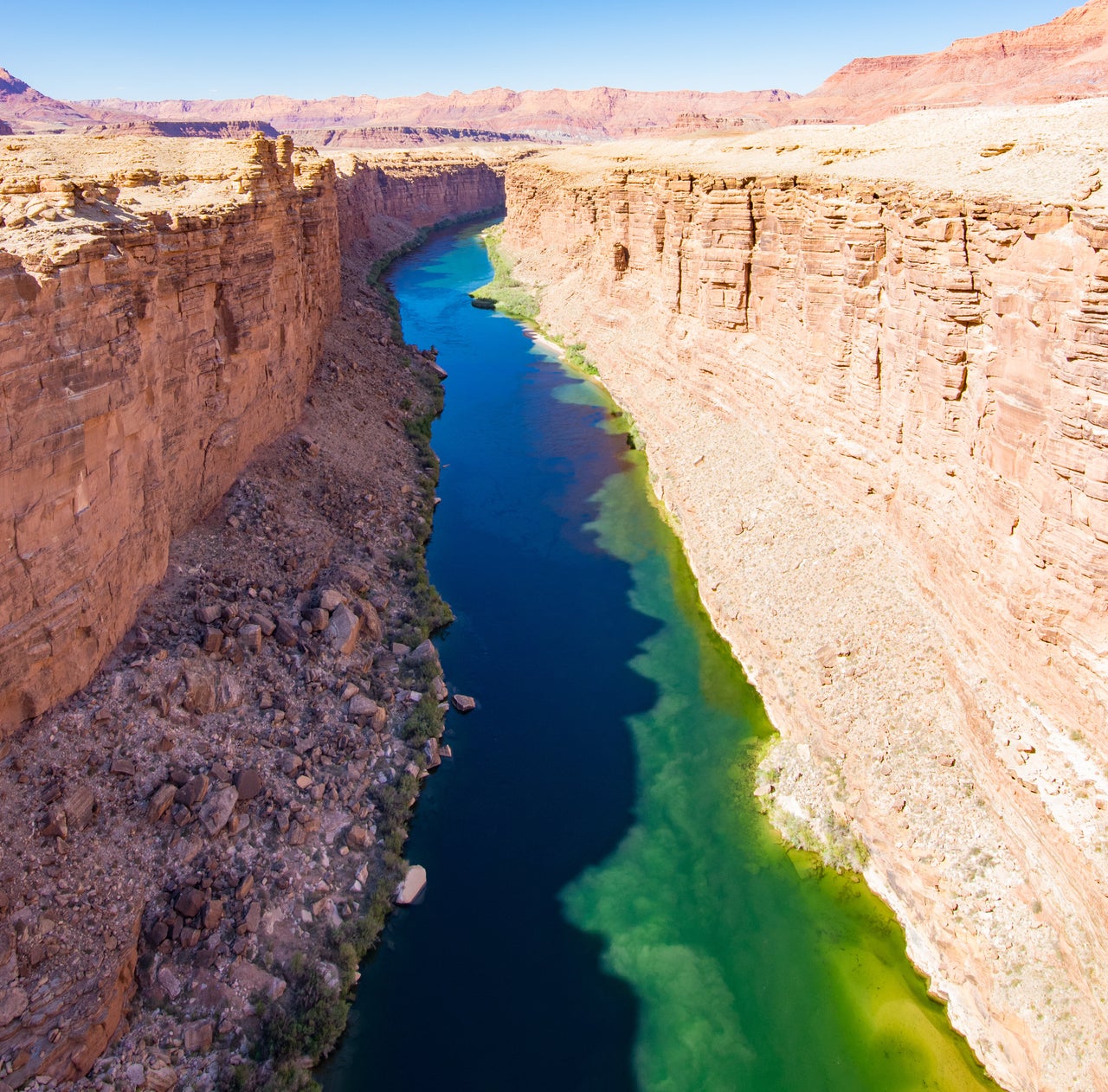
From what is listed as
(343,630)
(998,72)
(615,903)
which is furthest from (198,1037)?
(998,72)

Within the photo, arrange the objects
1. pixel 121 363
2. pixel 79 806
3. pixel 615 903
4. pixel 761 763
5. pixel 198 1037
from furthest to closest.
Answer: pixel 761 763 < pixel 615 903 < pixel 121 363 < pixel 79 806 < pixel 198 1037

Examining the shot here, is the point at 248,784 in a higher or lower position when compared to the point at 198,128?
lower

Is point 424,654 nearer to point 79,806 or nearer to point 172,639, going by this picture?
point 172,639

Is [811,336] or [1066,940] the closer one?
[1066,940]

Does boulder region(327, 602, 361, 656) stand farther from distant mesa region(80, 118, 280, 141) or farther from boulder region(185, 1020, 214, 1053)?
distant mesa region(80, 118, 280, 141)

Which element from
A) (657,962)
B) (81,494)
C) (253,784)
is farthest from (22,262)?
(657,962)

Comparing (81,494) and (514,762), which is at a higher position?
(81,494)

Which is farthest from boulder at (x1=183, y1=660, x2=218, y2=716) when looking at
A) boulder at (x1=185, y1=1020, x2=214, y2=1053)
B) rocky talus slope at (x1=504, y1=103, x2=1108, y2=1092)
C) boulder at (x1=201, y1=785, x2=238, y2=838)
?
rocky talus slope at (x1=504, y1=103, x2=1108, y2=1092)

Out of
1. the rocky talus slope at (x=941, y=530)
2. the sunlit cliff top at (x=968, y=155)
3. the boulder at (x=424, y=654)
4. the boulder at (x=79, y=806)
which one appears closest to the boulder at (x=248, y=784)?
the boulder at (x=79, y=806)

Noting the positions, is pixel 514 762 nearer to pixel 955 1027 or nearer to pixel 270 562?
pixel 270 562
